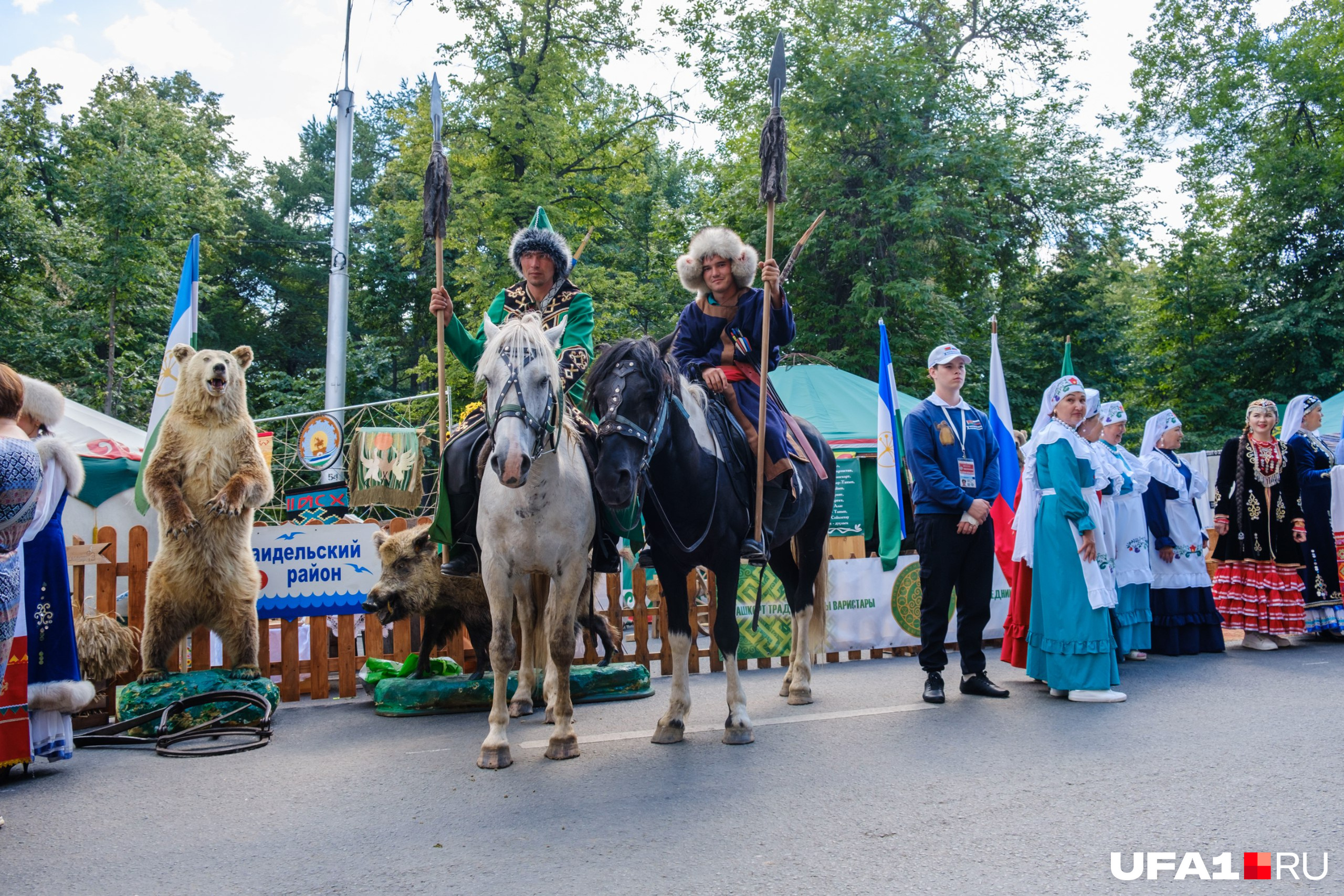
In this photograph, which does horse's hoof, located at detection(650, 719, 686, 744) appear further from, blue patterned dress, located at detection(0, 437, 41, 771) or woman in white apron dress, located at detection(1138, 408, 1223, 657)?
woman in white apron dress, located at detection(1138, 408, 1223, 657)

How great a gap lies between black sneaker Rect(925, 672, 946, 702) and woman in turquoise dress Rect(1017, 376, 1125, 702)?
736 millimetres

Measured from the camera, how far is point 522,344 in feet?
15.2

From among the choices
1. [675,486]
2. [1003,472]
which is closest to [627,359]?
[675,486]

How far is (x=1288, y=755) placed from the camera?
4.60 meters

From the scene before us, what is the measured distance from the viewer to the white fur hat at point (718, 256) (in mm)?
5949

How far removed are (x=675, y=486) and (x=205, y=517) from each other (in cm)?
365

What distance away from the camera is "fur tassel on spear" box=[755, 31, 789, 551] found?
18.2 feet

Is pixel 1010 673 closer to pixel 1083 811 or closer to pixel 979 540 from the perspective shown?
pixel 979 540

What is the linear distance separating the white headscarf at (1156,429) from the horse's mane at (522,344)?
7.09m

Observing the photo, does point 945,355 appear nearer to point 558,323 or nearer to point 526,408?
point 558,323

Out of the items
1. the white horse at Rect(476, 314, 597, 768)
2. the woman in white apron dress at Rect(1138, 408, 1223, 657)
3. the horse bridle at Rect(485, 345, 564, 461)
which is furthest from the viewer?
the woman in white apron dress at Rect(1138, 408, 1223, 657)

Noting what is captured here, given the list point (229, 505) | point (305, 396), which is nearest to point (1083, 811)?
point (229, 505)

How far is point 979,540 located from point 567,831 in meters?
3.94

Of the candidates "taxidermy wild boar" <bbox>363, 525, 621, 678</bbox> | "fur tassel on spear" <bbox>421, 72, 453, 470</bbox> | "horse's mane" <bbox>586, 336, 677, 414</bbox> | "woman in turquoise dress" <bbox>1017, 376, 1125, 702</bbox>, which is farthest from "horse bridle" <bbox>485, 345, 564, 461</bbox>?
"woman in turquoise dress" <bbox>1017, 376, 1125, 702</bbox>
